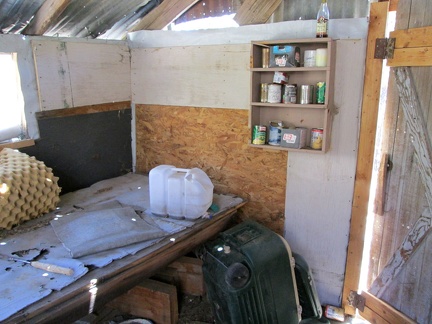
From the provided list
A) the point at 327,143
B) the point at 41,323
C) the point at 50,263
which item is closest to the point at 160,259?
the point at 50,263

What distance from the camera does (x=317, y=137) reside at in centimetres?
215

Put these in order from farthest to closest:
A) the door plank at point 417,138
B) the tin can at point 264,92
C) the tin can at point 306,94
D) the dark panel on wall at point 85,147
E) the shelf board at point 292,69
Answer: the dark panel on wall at point 85,147 → the tin can at point 264,92 → the tin can at point 306,94 → the shelf board at point 292,69 → the door plank at point 417,138

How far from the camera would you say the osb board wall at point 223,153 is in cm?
249

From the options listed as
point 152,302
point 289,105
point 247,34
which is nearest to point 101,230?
point 152,302

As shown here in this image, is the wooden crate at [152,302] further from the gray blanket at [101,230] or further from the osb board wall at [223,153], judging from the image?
the osb board wall at [223,153]

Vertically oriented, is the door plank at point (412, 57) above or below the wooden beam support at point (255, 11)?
below

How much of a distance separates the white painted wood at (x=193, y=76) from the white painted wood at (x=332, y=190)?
586 millimetres

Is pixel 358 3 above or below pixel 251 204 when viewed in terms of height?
above

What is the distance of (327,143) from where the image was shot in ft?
7.09

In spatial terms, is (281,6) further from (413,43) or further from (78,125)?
(78,125)

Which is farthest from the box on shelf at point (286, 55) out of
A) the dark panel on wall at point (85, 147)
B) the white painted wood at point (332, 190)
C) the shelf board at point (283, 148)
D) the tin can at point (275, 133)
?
the dark panel on wall at point (85, 147)

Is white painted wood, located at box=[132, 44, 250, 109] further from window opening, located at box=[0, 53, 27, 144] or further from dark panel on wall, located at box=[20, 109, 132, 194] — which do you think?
window opening, located at box=[0, 53, 27, 144]

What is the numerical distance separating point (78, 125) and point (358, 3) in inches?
76.4

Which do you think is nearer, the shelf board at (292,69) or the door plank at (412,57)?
the door plank at (412,57)
